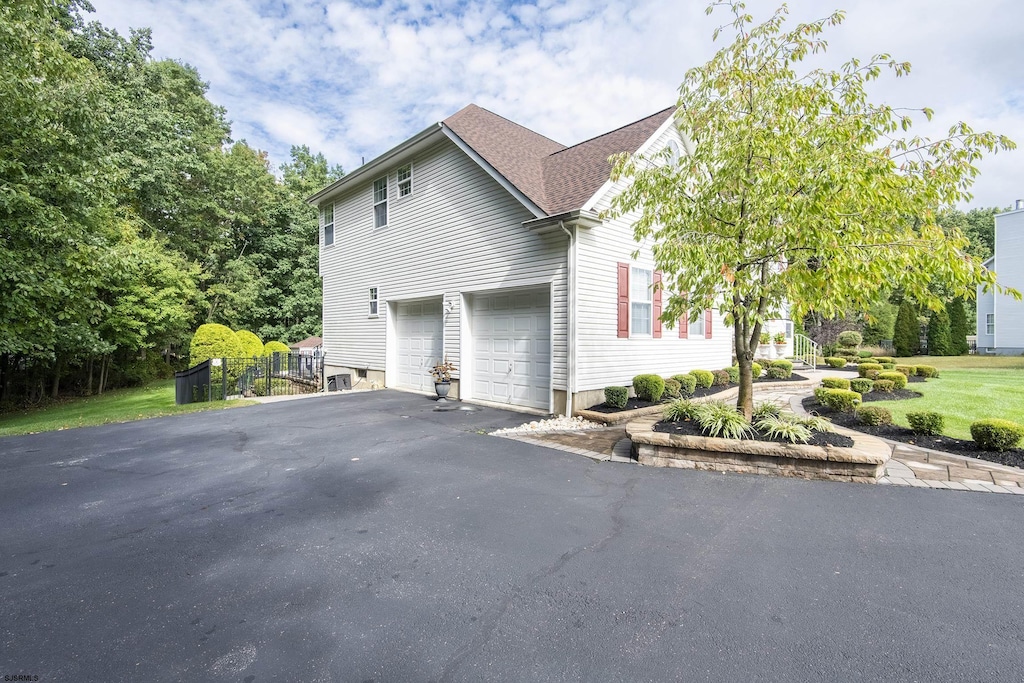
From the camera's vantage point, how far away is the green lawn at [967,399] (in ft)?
24.4

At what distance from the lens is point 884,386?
1037cm

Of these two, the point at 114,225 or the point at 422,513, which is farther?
the point at 114,225

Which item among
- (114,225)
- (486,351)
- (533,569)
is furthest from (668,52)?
(114,225)

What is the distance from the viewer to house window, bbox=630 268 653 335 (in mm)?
9945

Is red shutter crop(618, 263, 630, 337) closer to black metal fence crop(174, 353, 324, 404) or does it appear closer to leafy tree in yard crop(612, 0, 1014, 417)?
leafy tree in yard crop(612, 0, 1014, 417)

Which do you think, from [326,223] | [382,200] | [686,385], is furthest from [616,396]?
[326,223]

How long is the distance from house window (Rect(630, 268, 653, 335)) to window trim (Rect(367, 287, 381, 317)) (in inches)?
313

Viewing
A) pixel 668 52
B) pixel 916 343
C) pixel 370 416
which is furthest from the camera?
pixel 916 343

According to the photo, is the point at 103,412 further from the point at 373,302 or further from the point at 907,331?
the point at 907,331

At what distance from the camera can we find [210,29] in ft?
42.0

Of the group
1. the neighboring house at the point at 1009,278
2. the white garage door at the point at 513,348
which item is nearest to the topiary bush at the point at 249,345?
the white garage door at the point at 513,348

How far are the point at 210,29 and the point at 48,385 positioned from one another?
15533 mm

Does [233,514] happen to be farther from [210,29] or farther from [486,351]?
[210,29]

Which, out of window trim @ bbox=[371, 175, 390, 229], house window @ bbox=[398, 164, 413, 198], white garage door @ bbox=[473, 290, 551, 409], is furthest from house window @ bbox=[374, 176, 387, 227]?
white garage door @ bbox=[473, 290, 551, 409]
